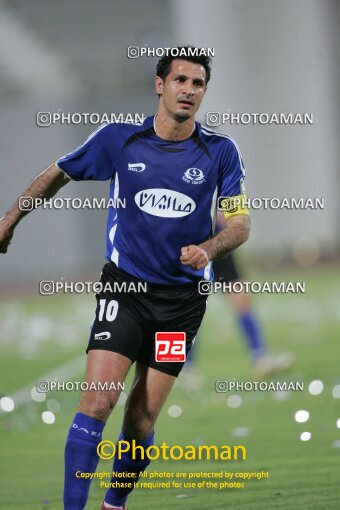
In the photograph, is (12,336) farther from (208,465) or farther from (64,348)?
(208,465)

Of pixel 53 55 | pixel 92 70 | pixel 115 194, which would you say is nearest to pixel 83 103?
pixel 92 70

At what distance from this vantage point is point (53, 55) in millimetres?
12961

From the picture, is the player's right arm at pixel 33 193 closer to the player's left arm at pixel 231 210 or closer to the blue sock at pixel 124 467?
the player's left arm at pixel 231 210

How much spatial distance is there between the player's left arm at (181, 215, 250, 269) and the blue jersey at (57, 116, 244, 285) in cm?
13

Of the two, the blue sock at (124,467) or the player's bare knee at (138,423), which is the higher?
the player's bare knee at (138,423)

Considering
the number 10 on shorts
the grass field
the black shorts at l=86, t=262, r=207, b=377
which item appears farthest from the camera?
the grass field

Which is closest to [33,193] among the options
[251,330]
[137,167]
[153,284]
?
[137,167]

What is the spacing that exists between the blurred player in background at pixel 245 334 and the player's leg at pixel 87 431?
3.42m

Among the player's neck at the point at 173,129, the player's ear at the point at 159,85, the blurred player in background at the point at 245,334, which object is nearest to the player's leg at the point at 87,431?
the player's neck at the point at 173,129

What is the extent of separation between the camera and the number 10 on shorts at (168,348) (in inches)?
158

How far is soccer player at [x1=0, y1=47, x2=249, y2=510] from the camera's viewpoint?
4004 millimetres

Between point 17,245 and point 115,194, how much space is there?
11.4 meters

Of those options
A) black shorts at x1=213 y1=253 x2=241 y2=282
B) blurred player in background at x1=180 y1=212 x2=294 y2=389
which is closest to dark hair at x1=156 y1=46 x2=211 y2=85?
blurred player in background at x1=180 y1=212 x2=294 y2=389

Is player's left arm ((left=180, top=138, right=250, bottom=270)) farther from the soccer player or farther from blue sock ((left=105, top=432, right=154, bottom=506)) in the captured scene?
blue sock ((left=105, top=432, right=154, bottom=506))
